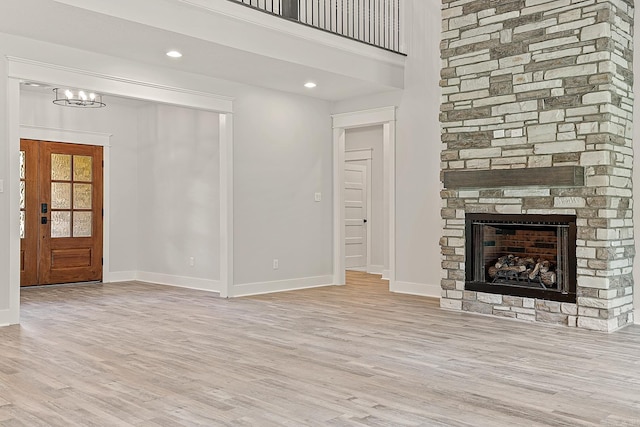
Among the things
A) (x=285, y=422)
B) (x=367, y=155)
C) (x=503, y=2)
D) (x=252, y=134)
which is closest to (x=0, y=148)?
(x=252, y=134)

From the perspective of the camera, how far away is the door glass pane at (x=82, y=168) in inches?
348

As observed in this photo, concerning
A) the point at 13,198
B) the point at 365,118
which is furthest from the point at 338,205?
the point at 13,198

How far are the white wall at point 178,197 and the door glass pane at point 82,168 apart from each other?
0.73 meters

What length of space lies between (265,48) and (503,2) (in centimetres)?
241

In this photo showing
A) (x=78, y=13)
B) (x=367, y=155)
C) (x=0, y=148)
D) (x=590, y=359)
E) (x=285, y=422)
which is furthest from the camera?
(x=367, y=155)

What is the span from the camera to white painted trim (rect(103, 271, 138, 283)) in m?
9.06

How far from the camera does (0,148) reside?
5492 millimetres

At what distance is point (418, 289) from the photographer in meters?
7.55

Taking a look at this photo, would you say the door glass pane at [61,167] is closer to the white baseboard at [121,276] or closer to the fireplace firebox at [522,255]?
the white baseboard at [121,276]

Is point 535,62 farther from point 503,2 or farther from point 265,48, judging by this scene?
point 265,48

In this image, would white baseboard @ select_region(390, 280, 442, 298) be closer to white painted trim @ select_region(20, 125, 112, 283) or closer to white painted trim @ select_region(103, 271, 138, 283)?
white painted trim @ select_region(103, 271, 138, 283)

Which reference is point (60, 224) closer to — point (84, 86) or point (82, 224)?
point (82, 224)

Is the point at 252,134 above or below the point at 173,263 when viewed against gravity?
above

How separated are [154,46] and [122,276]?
176 inches
